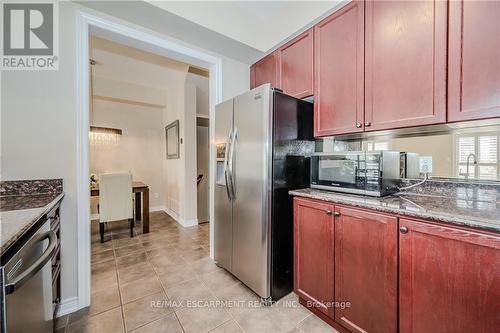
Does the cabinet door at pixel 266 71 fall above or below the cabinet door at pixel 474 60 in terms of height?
above

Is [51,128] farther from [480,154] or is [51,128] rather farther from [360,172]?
[480,154]

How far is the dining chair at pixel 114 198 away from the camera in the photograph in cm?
303

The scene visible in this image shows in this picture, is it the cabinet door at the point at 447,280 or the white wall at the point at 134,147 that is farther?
the white wall at the point at 134,147

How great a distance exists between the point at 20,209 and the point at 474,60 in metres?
2.51

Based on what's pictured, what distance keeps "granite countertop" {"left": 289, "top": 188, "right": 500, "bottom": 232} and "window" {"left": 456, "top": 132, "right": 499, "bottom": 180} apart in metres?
0.13

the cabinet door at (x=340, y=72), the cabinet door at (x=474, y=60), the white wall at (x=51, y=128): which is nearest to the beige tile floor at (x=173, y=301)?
the white wall at (x=51, y=128)

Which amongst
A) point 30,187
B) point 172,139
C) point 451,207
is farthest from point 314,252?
point 172,139

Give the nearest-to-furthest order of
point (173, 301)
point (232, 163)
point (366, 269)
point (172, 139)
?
point (366, 269) → point (173, 301) → point (232, 163) → point (172, 139)

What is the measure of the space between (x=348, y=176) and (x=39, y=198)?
2.10m

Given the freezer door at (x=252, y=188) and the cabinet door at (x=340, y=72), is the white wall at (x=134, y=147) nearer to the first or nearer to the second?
the freezer door at (x=252, y=188)

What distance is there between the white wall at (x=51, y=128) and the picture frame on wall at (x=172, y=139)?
8.03ft

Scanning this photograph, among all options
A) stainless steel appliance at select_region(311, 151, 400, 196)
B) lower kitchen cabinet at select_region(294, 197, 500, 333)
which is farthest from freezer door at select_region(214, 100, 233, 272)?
stainless steel appliance at select_region(311, 151, 400, 196)

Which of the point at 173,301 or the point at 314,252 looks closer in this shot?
the point at 314,252

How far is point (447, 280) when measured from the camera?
0.95 meters
